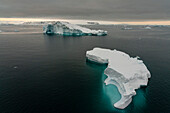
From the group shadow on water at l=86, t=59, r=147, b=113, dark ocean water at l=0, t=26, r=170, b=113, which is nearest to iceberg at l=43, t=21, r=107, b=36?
dark ocean water at l=0, t=26, r=170, b=113

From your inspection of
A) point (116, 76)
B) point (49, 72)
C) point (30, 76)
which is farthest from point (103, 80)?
point (30, 76)

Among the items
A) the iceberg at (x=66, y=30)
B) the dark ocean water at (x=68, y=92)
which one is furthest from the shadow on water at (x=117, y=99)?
the iceberg at (x=66, y=30)

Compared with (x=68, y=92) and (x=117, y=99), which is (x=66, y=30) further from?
(x=117, y=99)

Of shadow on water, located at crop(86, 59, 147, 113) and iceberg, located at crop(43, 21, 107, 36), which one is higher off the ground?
iceberg, located at crop(43, 21, 107, 36)

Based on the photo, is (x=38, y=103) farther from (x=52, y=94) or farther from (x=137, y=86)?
(x=137, y=86)

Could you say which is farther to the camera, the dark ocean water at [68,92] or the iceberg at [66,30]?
the iceberg at [66,30]

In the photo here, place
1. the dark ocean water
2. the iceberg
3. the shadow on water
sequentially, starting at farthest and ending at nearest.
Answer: the iceberg → the dark ocean water → the shadow on water

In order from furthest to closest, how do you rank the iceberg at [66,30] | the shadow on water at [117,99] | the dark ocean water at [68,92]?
1. the iceberg at [66,30]
2. the dark ocean water at [68,92]
3. the shadow on water at [117,99]

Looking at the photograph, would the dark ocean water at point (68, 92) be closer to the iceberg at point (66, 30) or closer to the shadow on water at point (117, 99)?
the shadow on water at point (117, 99)

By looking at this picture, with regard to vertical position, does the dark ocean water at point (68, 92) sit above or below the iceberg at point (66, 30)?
below

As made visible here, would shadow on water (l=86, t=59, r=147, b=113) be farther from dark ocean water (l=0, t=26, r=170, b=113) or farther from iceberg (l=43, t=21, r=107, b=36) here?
iceberg (l=43, t=21, r=107, b=36)

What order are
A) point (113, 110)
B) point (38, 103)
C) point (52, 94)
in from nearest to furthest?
1. point (113, 110)
2. point (38, 103)
3. point (52, 94)
